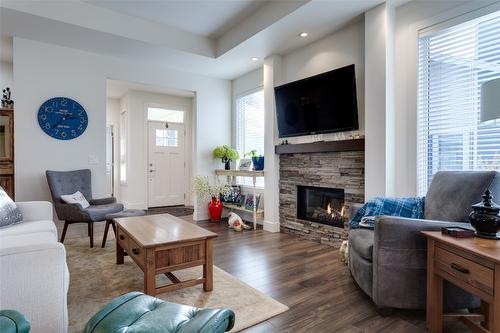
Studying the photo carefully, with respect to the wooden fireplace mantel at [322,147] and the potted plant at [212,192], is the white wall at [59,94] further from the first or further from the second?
the wooden fireplace mantel at [322,147]

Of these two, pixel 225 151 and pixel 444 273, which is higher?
pixel 225 151

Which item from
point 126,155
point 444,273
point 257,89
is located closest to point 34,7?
point 257,89

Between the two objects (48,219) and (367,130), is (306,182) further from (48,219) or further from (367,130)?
(48,219)

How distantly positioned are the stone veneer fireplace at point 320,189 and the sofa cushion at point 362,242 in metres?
0.94

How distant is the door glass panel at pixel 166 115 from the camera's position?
21.5 ft

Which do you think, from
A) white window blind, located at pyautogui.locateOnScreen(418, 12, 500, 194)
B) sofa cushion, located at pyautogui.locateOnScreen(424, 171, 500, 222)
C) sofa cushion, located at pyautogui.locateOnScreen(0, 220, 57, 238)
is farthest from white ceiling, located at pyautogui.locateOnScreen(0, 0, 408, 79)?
sofa cushion, located at pyautogui.locateOnScreen(0, 220, 57, 238)

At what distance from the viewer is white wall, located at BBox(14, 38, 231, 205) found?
379 centimetres

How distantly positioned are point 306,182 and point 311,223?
567mm

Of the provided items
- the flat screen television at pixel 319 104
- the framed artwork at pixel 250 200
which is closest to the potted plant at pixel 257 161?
the framed artwork at pixel 250 200

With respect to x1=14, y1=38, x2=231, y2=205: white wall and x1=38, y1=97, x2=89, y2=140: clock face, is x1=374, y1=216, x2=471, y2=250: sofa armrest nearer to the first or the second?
x1=14, y1=38, x2=231, y2=205: white wall

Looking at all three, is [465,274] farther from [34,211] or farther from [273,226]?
[34,211]

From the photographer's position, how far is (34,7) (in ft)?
10.4

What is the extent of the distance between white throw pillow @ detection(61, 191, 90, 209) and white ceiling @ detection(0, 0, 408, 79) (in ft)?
6.71

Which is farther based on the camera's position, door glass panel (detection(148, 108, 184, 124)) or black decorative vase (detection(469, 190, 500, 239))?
door glass panel (detection(148, 108, 184, 124))
